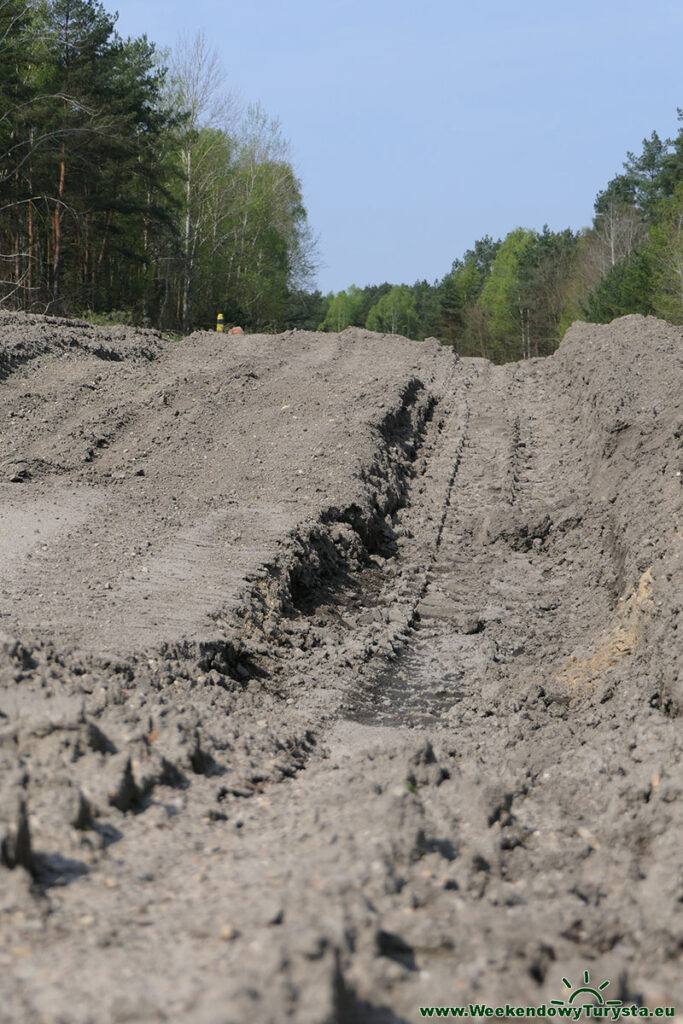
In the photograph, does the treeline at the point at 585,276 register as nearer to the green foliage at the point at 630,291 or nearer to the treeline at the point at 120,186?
the green foliage at the point at 630,291

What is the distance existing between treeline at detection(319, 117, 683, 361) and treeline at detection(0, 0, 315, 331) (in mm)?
15352

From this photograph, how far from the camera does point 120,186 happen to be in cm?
3092

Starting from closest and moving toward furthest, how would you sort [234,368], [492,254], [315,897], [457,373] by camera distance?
[315,897] < [234,368] < [457,373] < [492,254]

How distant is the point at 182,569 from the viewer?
7.13m

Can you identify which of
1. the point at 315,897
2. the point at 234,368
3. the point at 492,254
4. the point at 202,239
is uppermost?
the point at 492,254

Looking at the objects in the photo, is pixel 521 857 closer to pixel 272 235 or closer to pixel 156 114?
pixel 156 114

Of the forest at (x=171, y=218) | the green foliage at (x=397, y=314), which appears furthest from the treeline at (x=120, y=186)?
the green foliage at (x=397, y=314)

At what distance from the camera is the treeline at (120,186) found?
2383 centimetres

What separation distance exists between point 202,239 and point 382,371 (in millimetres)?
28365

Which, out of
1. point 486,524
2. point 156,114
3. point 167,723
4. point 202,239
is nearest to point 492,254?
point 202,239

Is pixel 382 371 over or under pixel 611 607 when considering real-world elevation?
over

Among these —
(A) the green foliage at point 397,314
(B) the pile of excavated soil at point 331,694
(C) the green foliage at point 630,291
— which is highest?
(A) the green foliage at point 397,314

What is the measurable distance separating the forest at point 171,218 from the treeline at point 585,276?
125mm

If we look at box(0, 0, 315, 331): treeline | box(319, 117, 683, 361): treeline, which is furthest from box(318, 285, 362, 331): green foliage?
box(0, 0, 315, 331): treeline
